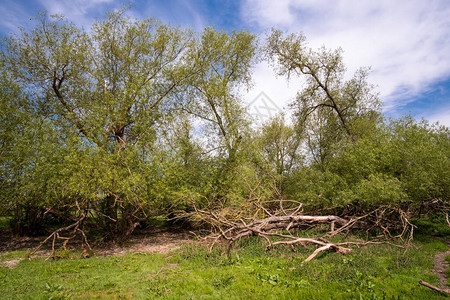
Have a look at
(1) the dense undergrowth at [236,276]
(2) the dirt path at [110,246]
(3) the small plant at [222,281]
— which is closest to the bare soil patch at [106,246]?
(2) the dirt path at [110,246]

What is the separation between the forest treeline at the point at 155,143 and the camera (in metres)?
11.2

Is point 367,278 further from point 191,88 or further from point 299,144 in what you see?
point 299,144

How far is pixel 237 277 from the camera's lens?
6.62 meters

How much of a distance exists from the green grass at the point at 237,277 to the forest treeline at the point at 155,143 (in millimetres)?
2837

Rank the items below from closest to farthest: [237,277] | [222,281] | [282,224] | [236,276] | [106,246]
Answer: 1. [222,281]
2. [237,277]
3. [236,276]
4. [282,224]
5. [106,246]

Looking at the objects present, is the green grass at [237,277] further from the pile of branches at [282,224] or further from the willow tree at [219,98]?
the willow tree at [219,98]

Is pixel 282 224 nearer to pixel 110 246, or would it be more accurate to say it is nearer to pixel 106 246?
pixel 110 246

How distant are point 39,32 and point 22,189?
8.62 meters

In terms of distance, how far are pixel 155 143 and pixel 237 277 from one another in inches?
368

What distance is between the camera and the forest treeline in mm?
11156

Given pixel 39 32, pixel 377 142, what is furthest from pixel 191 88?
pixel 377 142

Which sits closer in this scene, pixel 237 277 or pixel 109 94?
pixel 237 277

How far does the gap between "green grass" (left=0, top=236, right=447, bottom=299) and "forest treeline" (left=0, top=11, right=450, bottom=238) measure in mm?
2837

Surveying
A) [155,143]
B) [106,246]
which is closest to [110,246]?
[106,246]
